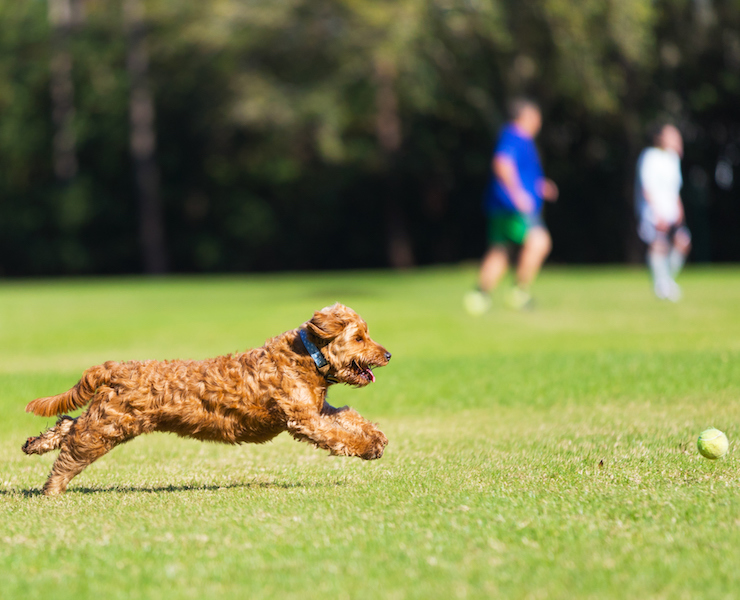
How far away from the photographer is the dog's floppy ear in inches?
203

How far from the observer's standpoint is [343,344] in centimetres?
520

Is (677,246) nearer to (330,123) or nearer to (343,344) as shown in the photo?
(343,344)

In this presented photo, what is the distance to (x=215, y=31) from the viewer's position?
30484mm

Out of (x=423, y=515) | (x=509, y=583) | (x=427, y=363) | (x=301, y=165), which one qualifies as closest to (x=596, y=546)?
(x=509, y=583)

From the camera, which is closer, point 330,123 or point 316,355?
point 316,355

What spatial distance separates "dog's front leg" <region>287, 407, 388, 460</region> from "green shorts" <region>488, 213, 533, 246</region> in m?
8.86

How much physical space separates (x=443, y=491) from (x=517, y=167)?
929cm

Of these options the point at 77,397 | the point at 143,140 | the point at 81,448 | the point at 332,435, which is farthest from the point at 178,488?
the point at 143,140

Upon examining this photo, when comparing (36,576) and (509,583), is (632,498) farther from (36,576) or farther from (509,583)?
(36,576)

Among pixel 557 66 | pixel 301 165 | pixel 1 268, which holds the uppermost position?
pixel 557 66

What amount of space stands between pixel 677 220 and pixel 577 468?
31.7ft

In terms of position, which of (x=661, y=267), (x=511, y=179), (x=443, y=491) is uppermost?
(x=511, y=179)

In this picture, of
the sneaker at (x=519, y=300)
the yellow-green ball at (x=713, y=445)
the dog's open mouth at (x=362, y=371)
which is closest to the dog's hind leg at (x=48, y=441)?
the dog's open mouth at (x=362, y=371)

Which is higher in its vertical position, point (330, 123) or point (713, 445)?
point (330, 123)
